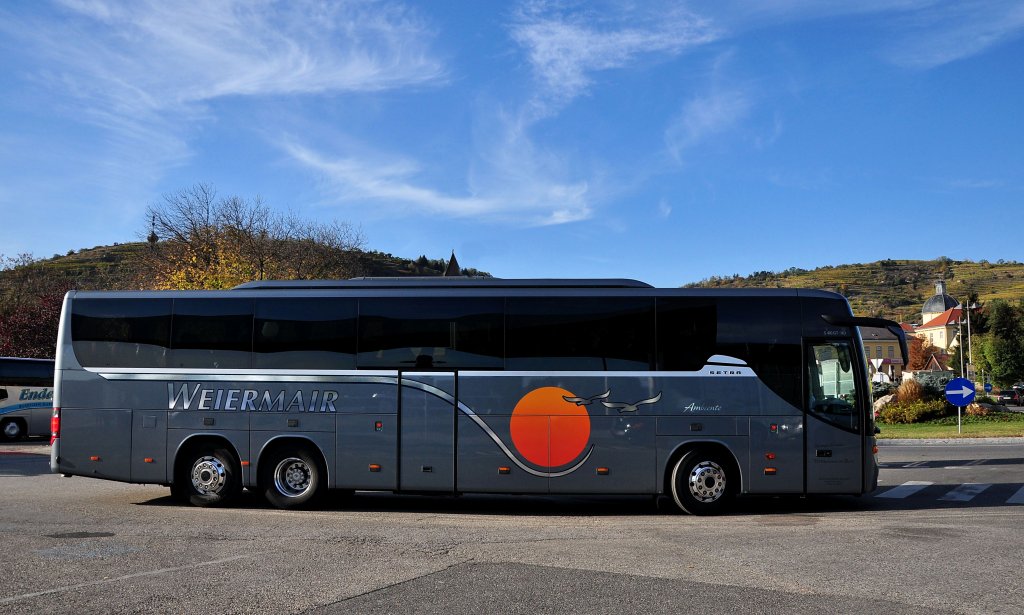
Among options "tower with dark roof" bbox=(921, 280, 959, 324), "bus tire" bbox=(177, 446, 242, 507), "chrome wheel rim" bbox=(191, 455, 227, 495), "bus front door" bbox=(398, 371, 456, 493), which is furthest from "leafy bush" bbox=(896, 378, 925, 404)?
"tower with dark roof" bbox=(921, 280, 959, 324)

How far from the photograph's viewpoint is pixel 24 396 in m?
31.3

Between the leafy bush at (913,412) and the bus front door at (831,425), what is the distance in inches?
1155

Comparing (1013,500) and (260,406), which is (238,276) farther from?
(1013,500)

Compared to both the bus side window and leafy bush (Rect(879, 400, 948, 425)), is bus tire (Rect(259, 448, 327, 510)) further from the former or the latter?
leafy bush (Rect(879, 400, 948, 425))

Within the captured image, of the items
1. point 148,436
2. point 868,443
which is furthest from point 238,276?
point 868,443

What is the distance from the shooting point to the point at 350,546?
9.50m

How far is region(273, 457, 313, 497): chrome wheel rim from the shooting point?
13.0 metres

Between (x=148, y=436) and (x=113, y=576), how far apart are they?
584 centimetres

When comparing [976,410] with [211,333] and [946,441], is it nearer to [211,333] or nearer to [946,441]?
[946,441]

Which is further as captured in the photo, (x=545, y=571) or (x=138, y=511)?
(x=138, y=511)

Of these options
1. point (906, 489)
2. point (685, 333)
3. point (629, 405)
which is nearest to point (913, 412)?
point (906, 489)

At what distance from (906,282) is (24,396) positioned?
185 metres

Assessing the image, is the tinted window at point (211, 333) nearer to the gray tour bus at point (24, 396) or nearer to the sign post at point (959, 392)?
the gray tour bus at point (24, 396)

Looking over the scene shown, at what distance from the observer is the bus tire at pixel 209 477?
13.1 metres
